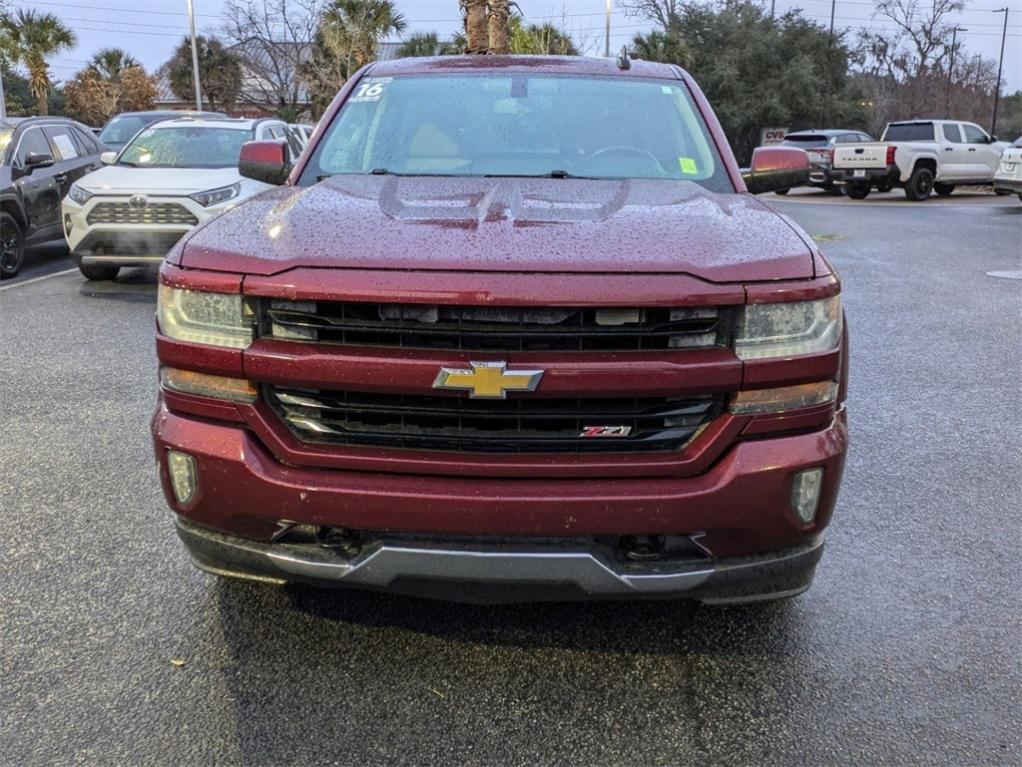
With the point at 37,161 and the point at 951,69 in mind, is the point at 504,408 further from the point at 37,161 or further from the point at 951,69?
the point at 951,69

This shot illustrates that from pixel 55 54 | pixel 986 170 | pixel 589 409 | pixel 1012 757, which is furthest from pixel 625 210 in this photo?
pixel 55 54

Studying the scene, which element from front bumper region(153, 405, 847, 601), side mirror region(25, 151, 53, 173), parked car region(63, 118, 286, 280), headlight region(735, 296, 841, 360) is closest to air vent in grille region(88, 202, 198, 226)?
parked car region(63, 118, 286, 280)

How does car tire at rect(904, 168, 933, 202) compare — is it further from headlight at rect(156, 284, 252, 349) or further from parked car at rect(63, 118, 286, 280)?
headlight at rect(156, 284, 252, 349)

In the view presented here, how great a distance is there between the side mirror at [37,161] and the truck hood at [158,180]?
134 centimetres

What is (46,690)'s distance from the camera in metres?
2.68

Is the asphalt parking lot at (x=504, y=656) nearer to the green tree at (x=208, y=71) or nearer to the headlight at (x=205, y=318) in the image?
the headlight at (x=205, y=318)

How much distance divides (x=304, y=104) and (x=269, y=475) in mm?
44195

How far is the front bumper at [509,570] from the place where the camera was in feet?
7.93

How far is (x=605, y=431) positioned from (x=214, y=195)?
7.41 metres

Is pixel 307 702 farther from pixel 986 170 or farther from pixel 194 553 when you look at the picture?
pixel 986 170

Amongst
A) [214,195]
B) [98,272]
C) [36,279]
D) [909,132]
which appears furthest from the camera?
[909,132]

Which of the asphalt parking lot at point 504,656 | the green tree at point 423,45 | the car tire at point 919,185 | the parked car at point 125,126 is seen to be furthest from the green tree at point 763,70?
the asphalt parking lot at point 504,656

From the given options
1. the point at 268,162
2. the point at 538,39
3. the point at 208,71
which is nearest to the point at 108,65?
the point at 208,71

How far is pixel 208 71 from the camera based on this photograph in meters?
42.1
